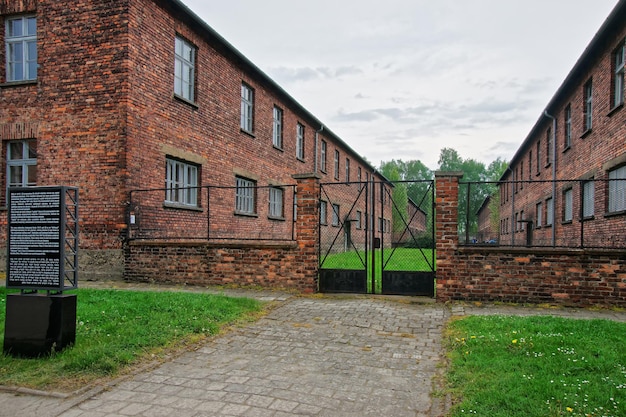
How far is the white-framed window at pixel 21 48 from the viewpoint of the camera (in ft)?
39.5

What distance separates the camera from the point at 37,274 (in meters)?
5.14

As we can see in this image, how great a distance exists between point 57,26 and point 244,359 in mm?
10409

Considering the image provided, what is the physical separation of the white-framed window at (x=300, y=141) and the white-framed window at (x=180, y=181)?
30.3ft

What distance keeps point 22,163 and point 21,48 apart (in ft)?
9.76

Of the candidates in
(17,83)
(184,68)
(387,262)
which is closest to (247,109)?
(184,68)

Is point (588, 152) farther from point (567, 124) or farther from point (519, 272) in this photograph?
point (519, 272)

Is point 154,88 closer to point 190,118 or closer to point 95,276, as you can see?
point 190,118

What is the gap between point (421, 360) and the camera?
17.2 feet

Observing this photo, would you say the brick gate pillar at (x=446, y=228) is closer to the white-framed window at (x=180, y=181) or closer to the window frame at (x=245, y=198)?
the white-framed window at (x=180, y=181)

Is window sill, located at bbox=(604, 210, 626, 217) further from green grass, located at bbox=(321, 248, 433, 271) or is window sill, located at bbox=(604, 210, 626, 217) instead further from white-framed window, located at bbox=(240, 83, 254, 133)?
white-framed window, located at bbox=(240, 83, 254, 133)

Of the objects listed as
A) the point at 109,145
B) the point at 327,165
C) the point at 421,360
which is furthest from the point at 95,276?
the point at 327,165

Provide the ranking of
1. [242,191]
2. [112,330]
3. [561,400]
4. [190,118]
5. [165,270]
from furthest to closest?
[242,191] → [190,118] → [165,270] → [112,330] → [561,400]

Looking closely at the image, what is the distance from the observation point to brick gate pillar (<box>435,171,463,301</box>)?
350 inches

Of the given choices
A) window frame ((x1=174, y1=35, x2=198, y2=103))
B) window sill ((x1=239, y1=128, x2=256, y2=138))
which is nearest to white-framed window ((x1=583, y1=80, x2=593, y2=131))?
window sill ((x1=239, y1=128, x2=256, y2=138))
